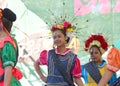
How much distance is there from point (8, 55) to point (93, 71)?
164 cm

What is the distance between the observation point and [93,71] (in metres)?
4.33

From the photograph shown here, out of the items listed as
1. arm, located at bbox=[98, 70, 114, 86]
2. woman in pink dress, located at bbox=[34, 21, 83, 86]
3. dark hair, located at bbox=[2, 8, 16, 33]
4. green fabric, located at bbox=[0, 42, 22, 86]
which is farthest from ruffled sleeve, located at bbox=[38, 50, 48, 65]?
arm, located at bbox=[98, 70, 114, 86]

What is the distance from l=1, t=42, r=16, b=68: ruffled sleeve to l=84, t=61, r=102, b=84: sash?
158 cm

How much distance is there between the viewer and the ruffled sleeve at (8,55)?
286 centimetres

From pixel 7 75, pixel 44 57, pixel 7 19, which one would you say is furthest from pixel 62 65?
A: pixel 7 75

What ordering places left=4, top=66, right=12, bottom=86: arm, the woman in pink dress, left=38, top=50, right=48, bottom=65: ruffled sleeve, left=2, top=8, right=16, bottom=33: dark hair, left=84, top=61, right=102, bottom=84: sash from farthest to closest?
left=84, top=61, right=102, bottom=84: sash < left=38, top=50, right=48, bottom=65: ruffled sleeve < the woman in pink dress < left=2, top=8, right=16, bottom=33: dark hair < left=4, top=66, right=12, bottom=86: arm

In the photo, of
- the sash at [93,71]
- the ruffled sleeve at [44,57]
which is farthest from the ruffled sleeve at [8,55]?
the sash at [93,71]

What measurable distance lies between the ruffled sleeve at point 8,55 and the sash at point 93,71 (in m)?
1.58

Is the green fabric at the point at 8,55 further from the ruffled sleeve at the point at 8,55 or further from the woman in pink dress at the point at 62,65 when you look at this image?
the woman in pink dress at the point at 62,65

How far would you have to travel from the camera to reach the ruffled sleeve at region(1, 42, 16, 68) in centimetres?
286

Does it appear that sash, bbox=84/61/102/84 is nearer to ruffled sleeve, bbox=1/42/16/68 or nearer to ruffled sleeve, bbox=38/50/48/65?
ruffled sleeve, bbox=38/50/48/65

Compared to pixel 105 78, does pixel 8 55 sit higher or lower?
higher

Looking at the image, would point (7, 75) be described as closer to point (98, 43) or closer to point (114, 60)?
point (114, 60)

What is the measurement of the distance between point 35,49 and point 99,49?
161 centimetres
